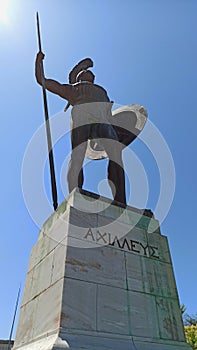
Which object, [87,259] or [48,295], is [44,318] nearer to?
[48,295]

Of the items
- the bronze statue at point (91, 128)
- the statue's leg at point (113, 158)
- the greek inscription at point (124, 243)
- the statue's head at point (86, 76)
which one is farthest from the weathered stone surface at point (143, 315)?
the statue's head at point (86, 76)

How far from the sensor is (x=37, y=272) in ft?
14.4

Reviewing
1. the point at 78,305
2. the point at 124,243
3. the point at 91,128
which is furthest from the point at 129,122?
the point at 78,305

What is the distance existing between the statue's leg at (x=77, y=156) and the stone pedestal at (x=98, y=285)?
1.97 feet

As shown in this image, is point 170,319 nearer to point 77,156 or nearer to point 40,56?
point 77,156

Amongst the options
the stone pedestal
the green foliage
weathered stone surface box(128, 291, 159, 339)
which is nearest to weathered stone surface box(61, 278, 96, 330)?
the stone pedestal

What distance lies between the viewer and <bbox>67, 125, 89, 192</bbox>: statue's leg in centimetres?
509

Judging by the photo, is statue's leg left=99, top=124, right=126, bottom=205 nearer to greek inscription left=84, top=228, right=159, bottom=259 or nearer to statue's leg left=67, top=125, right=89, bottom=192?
statue's leg left=67, top=125, right=89, bottom=192

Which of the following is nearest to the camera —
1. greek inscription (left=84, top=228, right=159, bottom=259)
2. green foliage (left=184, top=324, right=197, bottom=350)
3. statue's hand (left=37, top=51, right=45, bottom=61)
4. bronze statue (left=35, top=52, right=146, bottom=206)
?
greek inscription (left=84, top=228, right=159, bottom=259)

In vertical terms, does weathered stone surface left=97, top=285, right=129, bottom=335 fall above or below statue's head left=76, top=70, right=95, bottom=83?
below

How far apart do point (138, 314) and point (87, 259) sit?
96 cm

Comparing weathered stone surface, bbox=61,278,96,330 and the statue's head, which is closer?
weathered stone surface, bbox=61,278,96,330

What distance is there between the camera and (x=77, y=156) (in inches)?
209

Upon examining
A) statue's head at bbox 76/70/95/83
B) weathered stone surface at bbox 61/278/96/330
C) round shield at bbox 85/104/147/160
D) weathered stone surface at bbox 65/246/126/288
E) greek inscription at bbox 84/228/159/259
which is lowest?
weathered stone surface at bbox 61/278/96/330
